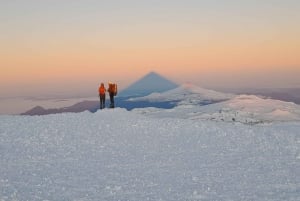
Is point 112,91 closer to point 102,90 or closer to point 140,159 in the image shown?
point 102,90

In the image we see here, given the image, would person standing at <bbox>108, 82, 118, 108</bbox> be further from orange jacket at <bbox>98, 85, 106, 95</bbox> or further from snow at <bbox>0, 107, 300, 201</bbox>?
snow at <bbox>0, 107, 300, 201</bbox>

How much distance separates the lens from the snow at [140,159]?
18641 mm

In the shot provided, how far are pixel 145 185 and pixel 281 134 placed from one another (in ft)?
64.9

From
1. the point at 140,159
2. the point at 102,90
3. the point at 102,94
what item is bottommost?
the point at 140,159

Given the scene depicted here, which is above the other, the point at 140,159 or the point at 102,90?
the point at 102,90

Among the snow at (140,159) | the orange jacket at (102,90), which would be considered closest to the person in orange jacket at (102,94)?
the orange jacket at (102,90)

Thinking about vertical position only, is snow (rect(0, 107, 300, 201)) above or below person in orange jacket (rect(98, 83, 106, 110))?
below

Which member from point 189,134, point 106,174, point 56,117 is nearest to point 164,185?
point 106,174

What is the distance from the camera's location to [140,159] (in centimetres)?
2680

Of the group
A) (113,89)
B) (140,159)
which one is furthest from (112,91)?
(140,159)

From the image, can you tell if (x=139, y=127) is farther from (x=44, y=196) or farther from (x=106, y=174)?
(x=44, y=196)

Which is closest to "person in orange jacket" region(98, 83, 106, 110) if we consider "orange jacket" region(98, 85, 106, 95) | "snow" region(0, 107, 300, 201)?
"orange jacket" region(98, 85, 106, 95)

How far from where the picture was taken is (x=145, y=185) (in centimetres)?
1988

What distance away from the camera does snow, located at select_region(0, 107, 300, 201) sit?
1864 cm
